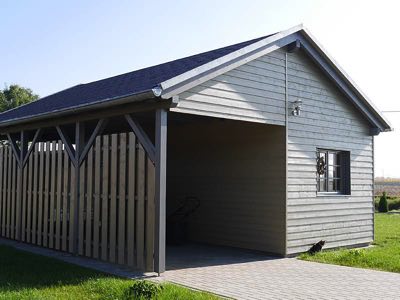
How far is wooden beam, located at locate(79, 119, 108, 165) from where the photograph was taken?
986cm

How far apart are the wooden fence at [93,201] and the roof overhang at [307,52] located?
1395mm

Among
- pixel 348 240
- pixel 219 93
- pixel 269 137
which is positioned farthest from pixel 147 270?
pixel 348 240

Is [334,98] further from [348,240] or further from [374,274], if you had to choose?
[374,274]

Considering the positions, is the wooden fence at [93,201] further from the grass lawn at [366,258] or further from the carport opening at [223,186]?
the grass lawn at [366,258]

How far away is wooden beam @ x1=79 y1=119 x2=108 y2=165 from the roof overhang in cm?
198

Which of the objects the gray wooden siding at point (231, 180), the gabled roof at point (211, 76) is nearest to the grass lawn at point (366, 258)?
the gray wooden siding at point (231, 180)

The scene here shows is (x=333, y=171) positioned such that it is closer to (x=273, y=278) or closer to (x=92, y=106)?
(x=273, y=278)

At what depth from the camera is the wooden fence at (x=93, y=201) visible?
8.88m

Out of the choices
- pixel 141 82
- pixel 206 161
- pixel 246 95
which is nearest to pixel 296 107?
pixel 246 95

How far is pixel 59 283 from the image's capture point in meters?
7.58

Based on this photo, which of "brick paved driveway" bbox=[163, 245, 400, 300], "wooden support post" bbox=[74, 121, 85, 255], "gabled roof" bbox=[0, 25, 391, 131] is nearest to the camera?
"brick paved driveway" bbox=[163, 245, 400, 300]

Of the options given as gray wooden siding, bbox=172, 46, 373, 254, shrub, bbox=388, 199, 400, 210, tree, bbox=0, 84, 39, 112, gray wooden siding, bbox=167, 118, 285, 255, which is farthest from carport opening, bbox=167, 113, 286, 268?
shrub, bbox=388, 199, 400, 210

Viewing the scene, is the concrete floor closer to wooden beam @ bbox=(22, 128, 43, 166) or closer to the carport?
the carport

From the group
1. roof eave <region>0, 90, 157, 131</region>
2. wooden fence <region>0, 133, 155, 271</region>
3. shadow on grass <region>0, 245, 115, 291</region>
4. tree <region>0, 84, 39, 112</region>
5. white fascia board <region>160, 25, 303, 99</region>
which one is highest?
tree <region>0, 84, 39, 112</region>
